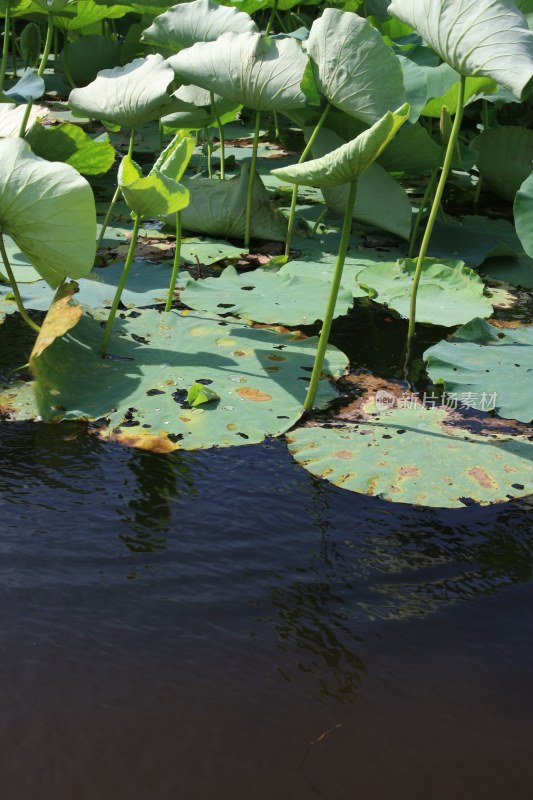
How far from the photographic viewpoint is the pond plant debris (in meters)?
2.61

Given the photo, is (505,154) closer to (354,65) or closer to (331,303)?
(354,65)

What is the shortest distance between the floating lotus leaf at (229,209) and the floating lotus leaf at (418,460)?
1755 millimetres

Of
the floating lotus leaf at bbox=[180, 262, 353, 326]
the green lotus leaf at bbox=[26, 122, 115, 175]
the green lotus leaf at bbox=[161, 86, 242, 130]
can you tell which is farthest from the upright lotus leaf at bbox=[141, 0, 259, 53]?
the floating lotus leaf at bbox=[180, 262, 353, 326]

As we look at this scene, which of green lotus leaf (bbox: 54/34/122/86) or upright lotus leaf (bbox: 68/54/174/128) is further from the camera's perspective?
green lotus leaf (bbox: 54/34/122/86)

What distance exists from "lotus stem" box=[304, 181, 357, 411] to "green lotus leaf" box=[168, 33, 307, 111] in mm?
1136

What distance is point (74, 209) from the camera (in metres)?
2.65

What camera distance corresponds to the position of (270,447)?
2682 mm

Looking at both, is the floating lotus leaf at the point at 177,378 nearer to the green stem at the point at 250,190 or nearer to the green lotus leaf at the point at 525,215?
the green lotus leaf at the point at 525,215

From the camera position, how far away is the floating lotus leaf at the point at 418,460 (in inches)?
93.5

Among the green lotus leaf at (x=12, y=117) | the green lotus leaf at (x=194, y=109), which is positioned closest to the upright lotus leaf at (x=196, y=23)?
the green lotus leaf at (x=194, y=109)

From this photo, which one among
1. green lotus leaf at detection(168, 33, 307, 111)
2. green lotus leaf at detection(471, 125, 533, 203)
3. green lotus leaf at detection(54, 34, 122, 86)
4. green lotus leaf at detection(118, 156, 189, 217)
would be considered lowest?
green lotus leaf at detection(54, 34, 122, 86)

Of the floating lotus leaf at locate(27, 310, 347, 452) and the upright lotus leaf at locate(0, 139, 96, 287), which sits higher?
the upright lotus leaf at locate(0, 139, 96, 287)

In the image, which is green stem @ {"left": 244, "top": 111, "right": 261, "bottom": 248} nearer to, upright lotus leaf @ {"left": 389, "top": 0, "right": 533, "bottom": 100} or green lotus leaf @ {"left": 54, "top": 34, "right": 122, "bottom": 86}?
upright lotus leaf @ {"left": 389, "top": 0, "right": 533, "bottom": 100}

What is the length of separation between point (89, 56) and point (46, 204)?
456 cm
